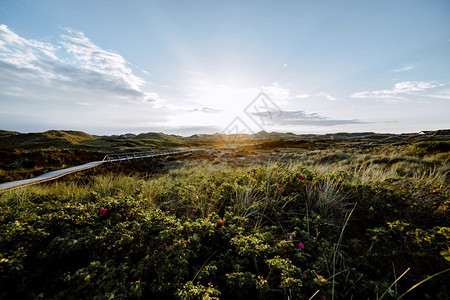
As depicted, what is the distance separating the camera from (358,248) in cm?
229

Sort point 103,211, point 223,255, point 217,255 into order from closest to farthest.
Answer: point 223,255, point 217,255, point 103,211

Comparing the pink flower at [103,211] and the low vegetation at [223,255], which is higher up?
the pink flower at [103,211]

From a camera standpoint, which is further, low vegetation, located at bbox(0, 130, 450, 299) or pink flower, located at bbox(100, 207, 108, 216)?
pink flower, located at bbox(100, 207, 108, 216)

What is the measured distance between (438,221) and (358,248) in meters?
1.65

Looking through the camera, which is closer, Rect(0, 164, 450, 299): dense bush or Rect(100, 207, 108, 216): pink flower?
Rect(0, 164, 450, 299): dense bush

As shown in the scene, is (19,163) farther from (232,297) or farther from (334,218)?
(334,218)

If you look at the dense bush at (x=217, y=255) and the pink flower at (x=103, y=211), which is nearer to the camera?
the dense bush at (x=217, y=255)

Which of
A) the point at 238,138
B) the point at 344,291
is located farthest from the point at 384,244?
the point at 238,138

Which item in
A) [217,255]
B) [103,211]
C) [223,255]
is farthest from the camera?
[103,211]

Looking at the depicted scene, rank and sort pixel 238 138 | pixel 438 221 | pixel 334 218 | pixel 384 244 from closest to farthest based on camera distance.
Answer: pixel 384 244
pixel 438 221
pixel 334 218
pixel 238 138

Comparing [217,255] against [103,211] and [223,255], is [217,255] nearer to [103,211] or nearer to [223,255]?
[223,255]

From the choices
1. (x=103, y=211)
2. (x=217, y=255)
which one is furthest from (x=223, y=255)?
(x=103, y=211)

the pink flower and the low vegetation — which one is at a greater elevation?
the pink flower

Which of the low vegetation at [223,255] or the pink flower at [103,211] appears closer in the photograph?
the low vegetation at [223,255]
